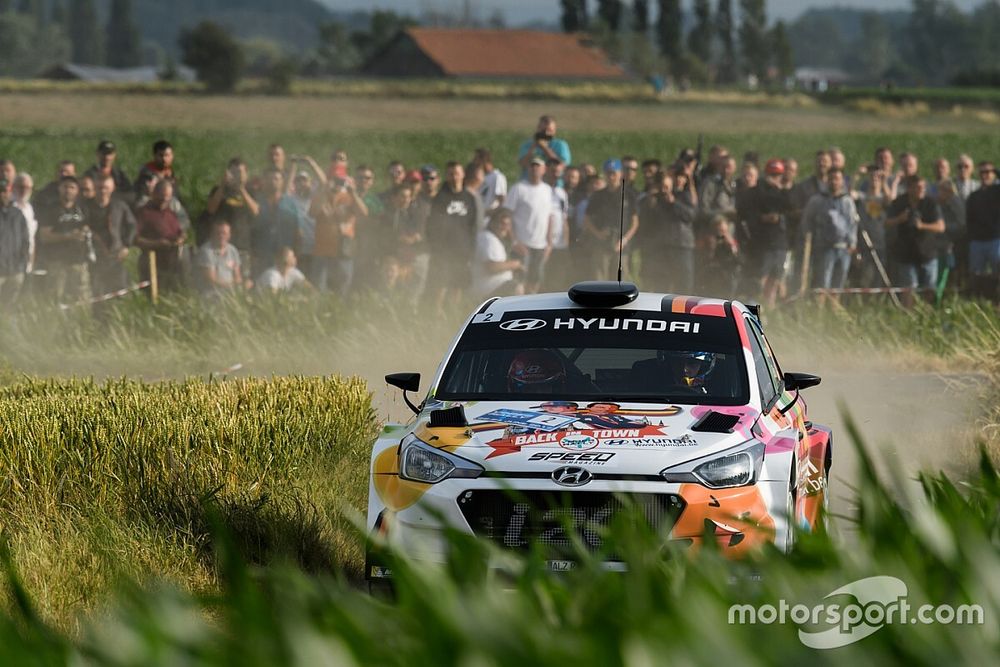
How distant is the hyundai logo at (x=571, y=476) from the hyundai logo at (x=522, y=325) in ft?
6.32

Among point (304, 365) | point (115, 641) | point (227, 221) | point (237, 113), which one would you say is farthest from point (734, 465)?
point (237, 113)

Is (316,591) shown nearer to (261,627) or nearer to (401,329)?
(261,627)

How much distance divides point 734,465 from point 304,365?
34.1 ft

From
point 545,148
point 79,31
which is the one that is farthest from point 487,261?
point 79,31

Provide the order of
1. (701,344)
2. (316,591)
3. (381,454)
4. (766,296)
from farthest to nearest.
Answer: (766,296), (701,344), (381,454), (316,591)

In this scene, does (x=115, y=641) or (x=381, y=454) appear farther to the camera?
(x=381, y=454)

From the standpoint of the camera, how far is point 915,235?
1822 centimetres

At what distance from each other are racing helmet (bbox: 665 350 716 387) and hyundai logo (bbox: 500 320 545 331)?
0.73 metres

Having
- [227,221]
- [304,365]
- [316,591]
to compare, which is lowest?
[304,365]

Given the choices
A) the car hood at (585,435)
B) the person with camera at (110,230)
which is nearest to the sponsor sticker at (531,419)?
the car hood at (585,435)

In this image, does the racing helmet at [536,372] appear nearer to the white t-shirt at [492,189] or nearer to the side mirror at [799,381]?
the side mirror at [799,381]

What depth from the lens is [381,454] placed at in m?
7.60

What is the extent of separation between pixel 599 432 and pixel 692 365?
4.53 feet

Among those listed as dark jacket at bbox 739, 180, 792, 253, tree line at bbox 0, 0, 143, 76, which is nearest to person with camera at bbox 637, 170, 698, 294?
dark jacket at bbox 739, 180, 792, 253
